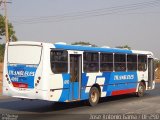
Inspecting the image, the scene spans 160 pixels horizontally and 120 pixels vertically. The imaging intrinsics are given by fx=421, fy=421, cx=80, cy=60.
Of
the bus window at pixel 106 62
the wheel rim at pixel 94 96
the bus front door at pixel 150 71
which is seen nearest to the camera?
the wheel rim at pixel 94 96

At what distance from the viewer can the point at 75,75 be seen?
1752 cm

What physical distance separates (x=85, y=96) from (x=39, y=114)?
2.93 meters

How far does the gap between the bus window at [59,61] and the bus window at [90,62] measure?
145 cm

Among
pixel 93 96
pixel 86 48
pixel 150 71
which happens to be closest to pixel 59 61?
pixel 86 48

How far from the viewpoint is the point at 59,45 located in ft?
54.5

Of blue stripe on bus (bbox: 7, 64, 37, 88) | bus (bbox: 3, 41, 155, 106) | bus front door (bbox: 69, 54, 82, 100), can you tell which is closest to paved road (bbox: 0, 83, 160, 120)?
bus (bbox: 3, 41, 155, 106)

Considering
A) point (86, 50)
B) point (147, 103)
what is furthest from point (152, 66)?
point (86, 50)

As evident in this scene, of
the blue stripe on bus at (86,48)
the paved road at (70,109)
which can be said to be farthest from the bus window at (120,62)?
the paved road at (70,109)

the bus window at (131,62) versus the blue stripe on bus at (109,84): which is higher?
the bus window at (131,62)

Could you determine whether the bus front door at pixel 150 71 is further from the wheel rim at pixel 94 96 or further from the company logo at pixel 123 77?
the wheel rim at pixel 94 96

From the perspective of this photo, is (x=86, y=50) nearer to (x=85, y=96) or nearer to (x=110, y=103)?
(x=85, y=96)

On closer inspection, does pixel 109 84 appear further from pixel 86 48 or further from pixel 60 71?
pixel 60 71

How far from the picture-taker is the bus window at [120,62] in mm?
20677

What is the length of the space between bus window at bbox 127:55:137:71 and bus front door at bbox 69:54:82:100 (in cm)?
489
